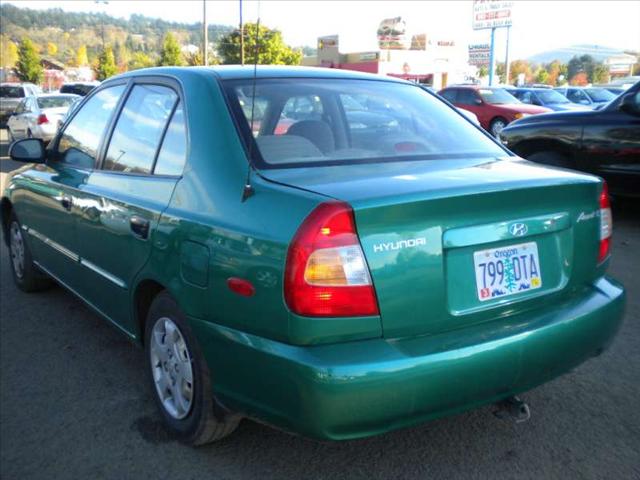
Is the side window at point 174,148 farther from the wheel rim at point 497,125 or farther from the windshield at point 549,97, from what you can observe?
the windshield at point 549,97

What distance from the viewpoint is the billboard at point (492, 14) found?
50.2 meters

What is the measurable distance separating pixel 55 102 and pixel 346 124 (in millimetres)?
15367

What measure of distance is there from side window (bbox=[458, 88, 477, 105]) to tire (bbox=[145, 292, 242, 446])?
16928 millimetres

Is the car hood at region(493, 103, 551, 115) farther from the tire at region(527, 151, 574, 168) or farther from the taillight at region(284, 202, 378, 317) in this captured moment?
the taillight at region(284, 202, 378, 317)

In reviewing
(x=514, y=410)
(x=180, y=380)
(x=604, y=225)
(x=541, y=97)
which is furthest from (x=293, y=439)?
(x=541, y=97)

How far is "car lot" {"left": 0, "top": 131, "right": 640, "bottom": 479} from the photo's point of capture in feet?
8.74

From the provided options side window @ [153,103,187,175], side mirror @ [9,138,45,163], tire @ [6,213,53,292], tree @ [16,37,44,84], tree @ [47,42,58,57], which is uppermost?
tree @ [47,42,58,57]


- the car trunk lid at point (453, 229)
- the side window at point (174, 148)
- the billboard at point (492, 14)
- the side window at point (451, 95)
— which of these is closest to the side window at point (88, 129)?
the side window at point (174, 148)

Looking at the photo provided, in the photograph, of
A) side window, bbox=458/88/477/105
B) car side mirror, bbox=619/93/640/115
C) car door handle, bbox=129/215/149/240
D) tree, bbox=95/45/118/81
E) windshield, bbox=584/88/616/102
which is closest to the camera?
car door handle, bbox=129/215/149/240

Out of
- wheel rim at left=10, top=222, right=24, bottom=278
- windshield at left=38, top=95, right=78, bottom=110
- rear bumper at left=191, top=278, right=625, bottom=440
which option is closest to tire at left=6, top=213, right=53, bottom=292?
wheel rim at left=10, top=222, right=24, bottom=278

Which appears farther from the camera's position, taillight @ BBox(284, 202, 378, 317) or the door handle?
the door handle

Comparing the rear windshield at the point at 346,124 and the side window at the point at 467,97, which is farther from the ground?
the side window at the point at 467,97

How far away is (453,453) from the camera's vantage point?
2.76 m

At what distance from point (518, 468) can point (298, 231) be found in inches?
54.5
